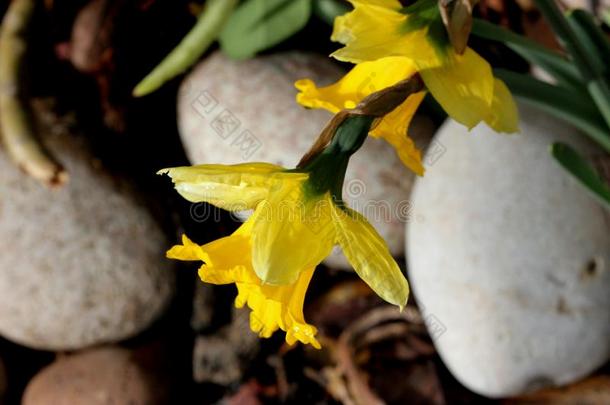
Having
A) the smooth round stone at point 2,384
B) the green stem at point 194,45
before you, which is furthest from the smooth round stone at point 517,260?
the smooth round stone at point 2,384

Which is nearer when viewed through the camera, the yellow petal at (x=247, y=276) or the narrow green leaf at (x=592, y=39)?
the yellow petal at (x=247, y=276)

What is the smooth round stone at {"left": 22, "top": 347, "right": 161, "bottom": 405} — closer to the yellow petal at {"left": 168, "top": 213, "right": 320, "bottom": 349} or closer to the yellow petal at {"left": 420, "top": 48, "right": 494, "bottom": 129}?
the yellow petal at {"left": 168, "top": 213, "right": 320, "bottom": 349}

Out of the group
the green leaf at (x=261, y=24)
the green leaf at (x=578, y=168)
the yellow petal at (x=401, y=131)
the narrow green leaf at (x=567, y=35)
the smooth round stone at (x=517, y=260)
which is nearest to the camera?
the yellow petal at (x=401, y=131)

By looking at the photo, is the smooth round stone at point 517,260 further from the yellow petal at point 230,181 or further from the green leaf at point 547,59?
the yellow petal at point 230,181

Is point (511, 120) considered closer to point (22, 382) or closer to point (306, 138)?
point (306, 138)

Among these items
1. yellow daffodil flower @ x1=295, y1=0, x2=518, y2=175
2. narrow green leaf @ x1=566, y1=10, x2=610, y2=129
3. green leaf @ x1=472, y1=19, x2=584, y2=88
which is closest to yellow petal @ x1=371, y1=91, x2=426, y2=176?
yellow daffodil flower @ x1=295, y1=0, x2=518, y2=175

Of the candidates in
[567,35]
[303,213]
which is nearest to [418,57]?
[303,213]

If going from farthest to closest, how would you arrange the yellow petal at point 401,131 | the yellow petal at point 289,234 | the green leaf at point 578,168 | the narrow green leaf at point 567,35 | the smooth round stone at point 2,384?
the smooth round stone at point 2,384 < the green leaf at point 578,168 < the narrow green leaf at point 567,35 < the yellow petal at point 401,131 < the yellow petal at point 289,234

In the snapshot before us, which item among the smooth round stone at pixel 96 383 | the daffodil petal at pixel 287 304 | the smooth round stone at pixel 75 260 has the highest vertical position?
the daffodil petal at pixel 287 304
